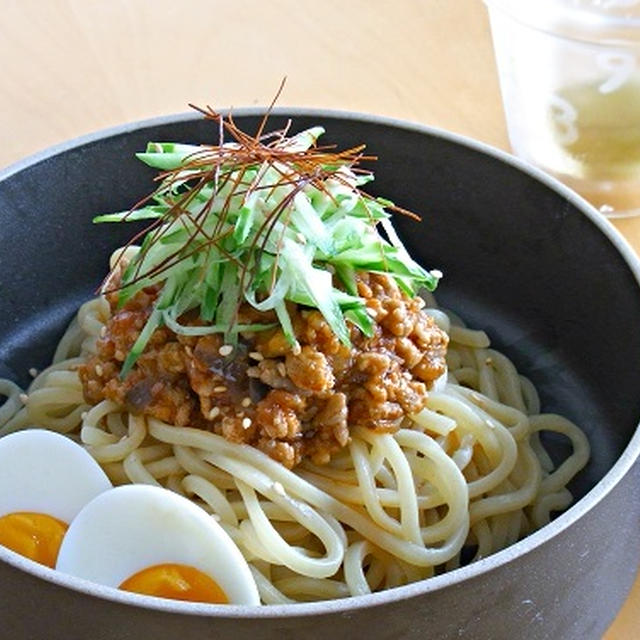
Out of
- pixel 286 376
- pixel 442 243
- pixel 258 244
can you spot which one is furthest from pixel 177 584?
pixel 442 243

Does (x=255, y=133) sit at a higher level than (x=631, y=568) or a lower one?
higher

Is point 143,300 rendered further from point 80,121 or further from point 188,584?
point 80,121

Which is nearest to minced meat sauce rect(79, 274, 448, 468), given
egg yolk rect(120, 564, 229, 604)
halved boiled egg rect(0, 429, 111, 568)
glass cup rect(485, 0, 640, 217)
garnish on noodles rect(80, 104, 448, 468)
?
garnish on noodles rect(80, 104, 448, 468)

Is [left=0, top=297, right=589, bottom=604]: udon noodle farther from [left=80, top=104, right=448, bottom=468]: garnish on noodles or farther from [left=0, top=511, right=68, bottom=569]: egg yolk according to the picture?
[left=0, top=511, right=68, bottom=569]: egg yolk

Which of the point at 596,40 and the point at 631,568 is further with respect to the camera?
the point at 596,40

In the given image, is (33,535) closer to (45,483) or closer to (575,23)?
(45,483)

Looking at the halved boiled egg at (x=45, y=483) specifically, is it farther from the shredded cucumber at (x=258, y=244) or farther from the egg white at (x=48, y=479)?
the shredded cucumber at (x=258, y=244)

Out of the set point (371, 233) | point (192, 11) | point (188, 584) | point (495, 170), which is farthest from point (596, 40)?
point (188, 584)
